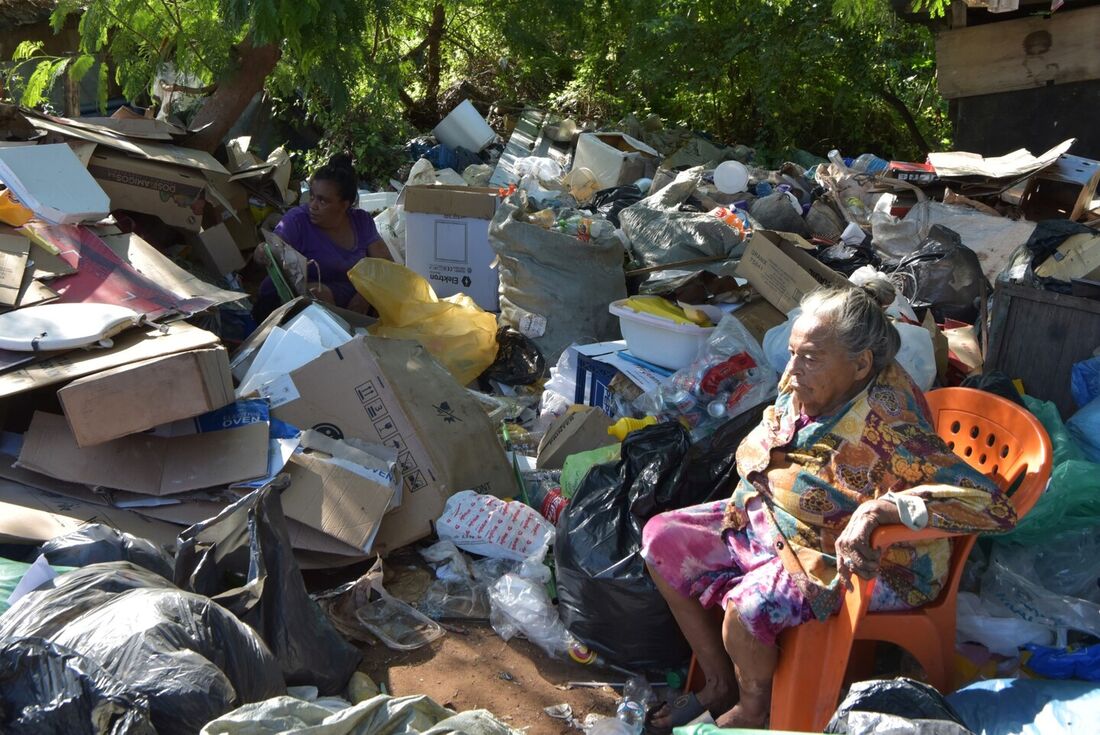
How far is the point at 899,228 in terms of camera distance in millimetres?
4816

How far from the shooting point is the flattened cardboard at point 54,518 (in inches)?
112

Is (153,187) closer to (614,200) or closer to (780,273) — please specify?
(614,200)

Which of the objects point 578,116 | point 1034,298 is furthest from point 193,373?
point 578,116

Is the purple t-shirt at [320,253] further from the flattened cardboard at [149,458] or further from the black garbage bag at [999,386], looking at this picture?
the black garbage bag at [999,386]

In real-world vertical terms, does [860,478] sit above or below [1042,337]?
above

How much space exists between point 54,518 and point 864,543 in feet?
7.35

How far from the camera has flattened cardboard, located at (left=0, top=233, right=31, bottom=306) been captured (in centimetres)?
342

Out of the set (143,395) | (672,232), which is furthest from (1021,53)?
(143,395)

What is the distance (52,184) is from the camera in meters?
4.10

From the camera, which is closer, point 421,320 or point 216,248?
point 421,320

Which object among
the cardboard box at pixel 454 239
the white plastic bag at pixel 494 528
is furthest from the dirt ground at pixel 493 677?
the cardboard box at pixel 454 239

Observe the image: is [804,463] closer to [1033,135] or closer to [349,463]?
[349,463]

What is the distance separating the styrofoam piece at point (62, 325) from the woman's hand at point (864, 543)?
2304 mm

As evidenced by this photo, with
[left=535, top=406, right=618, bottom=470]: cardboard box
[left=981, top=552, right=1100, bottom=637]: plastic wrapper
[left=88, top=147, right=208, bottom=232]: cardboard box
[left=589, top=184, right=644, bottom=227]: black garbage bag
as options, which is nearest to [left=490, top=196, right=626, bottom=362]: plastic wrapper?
[left=589, top=184, right=644, bottom=227]: black garbage bag
